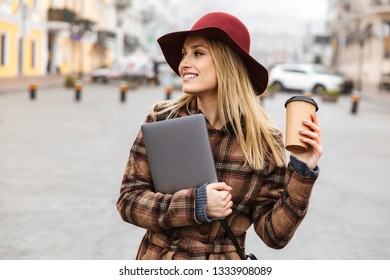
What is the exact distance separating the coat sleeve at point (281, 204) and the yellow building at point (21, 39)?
28544mm

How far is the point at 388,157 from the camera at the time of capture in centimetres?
1059

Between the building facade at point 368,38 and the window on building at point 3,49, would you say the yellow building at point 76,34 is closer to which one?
the window on building at point 3,49

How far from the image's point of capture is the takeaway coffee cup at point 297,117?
1.85 metres

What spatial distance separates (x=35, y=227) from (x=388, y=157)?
21.6 feet

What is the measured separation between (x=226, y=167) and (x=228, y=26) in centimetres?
42

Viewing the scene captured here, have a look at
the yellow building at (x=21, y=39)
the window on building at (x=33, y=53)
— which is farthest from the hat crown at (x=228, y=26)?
the window on building at (x=33, y=53)

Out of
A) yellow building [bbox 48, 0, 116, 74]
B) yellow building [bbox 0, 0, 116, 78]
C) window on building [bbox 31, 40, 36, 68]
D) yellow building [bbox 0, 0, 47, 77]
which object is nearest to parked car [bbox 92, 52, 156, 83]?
yellow building [bbox 0, 0, 116, 78]

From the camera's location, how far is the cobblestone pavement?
16.7 feet

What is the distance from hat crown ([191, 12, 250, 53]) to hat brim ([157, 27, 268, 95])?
0.04 feet

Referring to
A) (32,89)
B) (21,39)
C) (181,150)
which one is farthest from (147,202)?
(21,39)

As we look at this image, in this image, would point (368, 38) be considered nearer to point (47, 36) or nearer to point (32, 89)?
point (47, 36)

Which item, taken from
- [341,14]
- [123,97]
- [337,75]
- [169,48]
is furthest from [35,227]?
[341,14]

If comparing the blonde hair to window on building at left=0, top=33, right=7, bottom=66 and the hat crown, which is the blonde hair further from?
window on building at left=0, top=33, right=7, bottom=66
